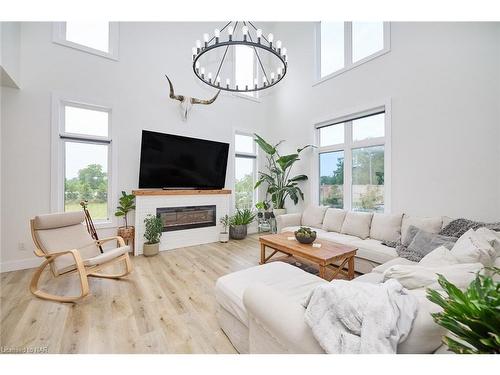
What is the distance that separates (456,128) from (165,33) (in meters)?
5.61

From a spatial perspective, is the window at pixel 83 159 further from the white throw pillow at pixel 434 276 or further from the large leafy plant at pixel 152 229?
the white throw pillow at pixel 434 276

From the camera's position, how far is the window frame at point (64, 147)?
3.36 m

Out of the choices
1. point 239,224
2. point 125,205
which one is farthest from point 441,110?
point 125,205

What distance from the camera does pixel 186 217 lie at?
4449mm

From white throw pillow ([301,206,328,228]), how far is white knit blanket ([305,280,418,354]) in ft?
10.3

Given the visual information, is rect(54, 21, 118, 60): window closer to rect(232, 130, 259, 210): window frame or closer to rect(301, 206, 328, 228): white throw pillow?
rect(232, 130, 259, 210): window frame

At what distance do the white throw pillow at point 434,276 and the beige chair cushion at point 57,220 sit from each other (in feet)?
11.8

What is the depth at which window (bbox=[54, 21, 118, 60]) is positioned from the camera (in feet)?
11.4

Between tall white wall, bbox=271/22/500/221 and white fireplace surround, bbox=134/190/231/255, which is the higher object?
tall white wall, bbox=271/22/500/221

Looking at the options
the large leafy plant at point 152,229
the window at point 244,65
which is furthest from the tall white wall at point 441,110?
the large leafy plant at point 152,229

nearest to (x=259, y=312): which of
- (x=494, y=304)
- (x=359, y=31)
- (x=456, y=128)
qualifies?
(x=494, y=304)

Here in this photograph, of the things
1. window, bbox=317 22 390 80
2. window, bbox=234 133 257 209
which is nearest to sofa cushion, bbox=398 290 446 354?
window, bbox=317 22 390 80

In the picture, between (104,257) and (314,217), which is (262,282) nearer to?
(104,257)
